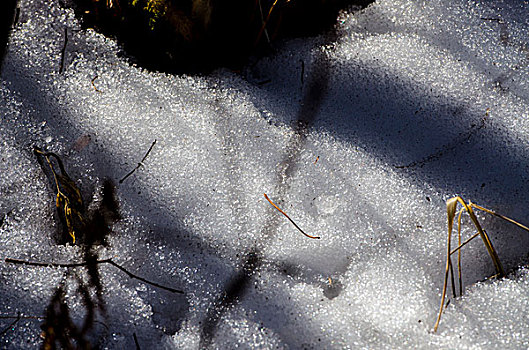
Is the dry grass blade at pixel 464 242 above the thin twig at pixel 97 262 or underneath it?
above

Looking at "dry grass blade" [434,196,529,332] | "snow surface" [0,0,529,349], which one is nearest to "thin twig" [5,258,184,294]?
"snow surface" [0,0,529,349]

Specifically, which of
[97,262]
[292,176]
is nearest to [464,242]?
[292,176]

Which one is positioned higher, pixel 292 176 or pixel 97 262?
pixel 292 176

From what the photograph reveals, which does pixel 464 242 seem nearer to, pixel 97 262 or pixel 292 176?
pixel 292 176

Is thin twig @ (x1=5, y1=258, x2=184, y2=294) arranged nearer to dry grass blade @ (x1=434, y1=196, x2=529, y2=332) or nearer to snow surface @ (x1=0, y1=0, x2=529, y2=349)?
snow surface @ (x1=0, y1=0, x2=529, y2=349)

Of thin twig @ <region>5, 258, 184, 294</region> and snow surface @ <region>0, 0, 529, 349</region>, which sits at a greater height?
snow surface @ <region>0, 0, 529, 349</region>

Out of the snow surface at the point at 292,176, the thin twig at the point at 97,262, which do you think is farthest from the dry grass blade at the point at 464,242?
the thin twig at the point at 97,262

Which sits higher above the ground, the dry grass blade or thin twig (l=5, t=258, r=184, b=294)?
the dry grass blade

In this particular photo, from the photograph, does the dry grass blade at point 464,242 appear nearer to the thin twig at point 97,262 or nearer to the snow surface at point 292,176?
the snow surface at point 292,176

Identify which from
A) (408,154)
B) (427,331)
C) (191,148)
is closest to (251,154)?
(191,148)
